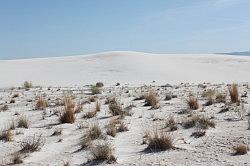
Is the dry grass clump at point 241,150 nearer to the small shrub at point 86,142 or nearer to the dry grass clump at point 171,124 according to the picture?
the dry grass clump at point 171,124

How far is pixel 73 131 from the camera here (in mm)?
10547

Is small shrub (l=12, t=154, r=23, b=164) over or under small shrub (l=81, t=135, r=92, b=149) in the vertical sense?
under

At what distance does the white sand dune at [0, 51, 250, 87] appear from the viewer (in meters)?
35.9

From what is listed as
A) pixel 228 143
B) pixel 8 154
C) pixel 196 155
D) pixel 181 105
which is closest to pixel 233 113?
pixel 181 105

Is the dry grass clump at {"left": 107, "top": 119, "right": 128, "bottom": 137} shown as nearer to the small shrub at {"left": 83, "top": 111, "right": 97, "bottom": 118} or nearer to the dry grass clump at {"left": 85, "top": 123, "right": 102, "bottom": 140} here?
the dry grass clump at {"left": 85, "top": 123, "right": 102, "bottom": 140}

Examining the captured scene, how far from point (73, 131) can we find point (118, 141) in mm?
1505

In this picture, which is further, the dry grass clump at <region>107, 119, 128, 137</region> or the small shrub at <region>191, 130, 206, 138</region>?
the dry grass clump at <region>107, 119, 128, 137</region>

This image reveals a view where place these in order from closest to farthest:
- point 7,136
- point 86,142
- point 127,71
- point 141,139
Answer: point 86,142, point 141,139, point 7,136, point 127,71

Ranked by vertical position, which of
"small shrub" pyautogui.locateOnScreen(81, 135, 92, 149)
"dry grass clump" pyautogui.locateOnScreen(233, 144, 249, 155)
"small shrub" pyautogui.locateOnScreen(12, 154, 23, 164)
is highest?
"small shrub" pyautogui.locateOnScreen(81, 135, 92, 149)

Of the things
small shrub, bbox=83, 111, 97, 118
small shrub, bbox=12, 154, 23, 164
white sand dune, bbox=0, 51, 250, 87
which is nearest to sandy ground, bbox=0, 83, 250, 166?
small shrub, bbox=12, 154, 23, 164

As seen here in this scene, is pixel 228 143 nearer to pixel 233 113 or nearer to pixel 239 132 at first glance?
pixel 239 132

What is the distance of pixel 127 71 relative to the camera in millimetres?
40219

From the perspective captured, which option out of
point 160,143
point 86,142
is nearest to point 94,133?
point 86,142

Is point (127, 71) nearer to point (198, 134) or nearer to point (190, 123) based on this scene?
point (190, 123)
